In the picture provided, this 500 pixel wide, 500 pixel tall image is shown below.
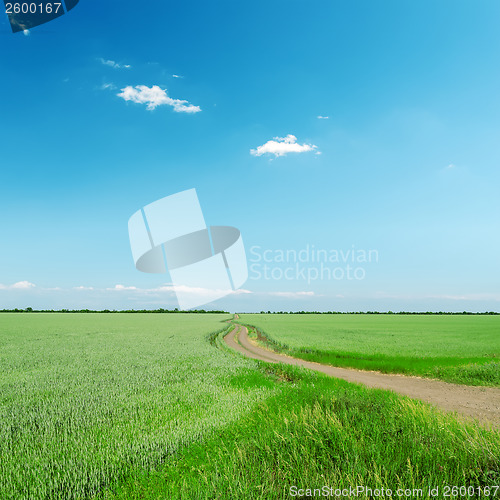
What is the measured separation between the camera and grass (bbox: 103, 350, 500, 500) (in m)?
4.42

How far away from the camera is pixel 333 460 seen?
522 centimetres

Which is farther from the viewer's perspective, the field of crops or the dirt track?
the dirt track

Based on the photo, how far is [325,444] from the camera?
5625 millimetres

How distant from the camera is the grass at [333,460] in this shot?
442 centimetres

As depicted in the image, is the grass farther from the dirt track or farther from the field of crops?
the dirt track

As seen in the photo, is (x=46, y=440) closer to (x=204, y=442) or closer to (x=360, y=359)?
(x=204, y=442)

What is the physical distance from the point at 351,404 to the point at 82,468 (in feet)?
21.3

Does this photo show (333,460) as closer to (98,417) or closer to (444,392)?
(98,417)

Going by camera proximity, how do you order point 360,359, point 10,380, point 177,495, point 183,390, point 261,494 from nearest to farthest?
point 261,494 < point 177,495 < point 183,390 < point 10,380 < point 360,359

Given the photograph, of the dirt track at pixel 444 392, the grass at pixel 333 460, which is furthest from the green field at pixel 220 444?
the dirt track at pixel 444 392

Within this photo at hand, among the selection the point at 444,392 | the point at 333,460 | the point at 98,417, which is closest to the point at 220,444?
the point at 333,460

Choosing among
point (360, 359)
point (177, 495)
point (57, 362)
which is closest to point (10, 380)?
point (57, 362)

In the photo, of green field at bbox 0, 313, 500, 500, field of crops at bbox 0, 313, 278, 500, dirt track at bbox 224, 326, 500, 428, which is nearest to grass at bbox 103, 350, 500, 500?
green field at bbox 0, 313, 500, 500

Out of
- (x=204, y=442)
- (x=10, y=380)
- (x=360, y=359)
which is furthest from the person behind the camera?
(x=360, y=359)
